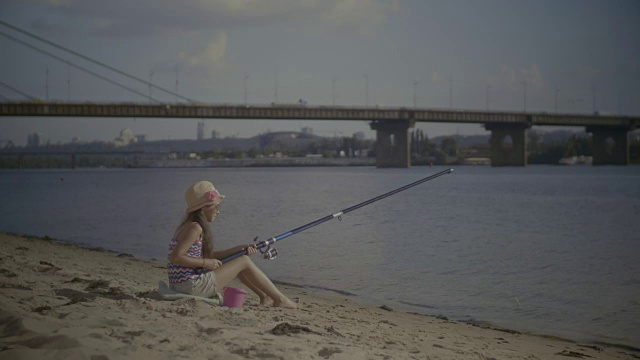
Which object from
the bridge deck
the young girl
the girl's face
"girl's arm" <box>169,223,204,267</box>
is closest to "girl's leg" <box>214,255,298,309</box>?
Result: the young girl

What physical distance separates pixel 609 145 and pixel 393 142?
117ft

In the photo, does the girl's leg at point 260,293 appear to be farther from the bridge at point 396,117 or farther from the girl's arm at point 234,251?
the bridge at point 396,117

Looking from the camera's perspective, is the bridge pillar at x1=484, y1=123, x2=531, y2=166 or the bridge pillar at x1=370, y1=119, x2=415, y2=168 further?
the bridge pillar at x1=484, y1=123, x2=531, y2=166

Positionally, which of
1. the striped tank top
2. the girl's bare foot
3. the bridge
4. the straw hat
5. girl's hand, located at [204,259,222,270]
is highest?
the bridge

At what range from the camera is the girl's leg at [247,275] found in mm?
6914

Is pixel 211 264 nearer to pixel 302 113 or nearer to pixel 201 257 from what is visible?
pixel 201 257

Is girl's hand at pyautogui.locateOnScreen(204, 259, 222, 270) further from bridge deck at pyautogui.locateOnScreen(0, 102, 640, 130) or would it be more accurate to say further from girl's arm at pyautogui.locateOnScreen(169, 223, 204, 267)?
bridge deck at pyautogui.locateOnScreen(0, 102, 640, 130)

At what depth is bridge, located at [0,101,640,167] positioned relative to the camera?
230 feet

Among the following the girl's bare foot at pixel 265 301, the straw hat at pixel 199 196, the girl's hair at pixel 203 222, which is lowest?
the girl's bare foot at pixel 265 301

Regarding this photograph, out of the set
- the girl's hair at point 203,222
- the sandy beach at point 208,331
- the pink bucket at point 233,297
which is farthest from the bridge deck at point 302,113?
the girl's hair at point 203,222

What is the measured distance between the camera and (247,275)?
718cm

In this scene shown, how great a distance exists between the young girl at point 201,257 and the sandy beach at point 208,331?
0.18 metres

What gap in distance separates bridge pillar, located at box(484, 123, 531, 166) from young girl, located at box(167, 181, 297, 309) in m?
93.0

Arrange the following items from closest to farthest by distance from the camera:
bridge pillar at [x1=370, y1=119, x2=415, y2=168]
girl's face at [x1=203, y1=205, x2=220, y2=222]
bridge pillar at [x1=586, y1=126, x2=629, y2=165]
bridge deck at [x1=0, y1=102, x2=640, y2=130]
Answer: girl's face at [x1=203, y1=205, x2=220, y2=222] → bridge deck at [x1=0, y1=102, x2=640, y2=130] → bridge pillar at [x1=370, y1=119, x2=415, y2=168] → bridge pillar at [x1=586, y1=126, x2=629, y2=165]
